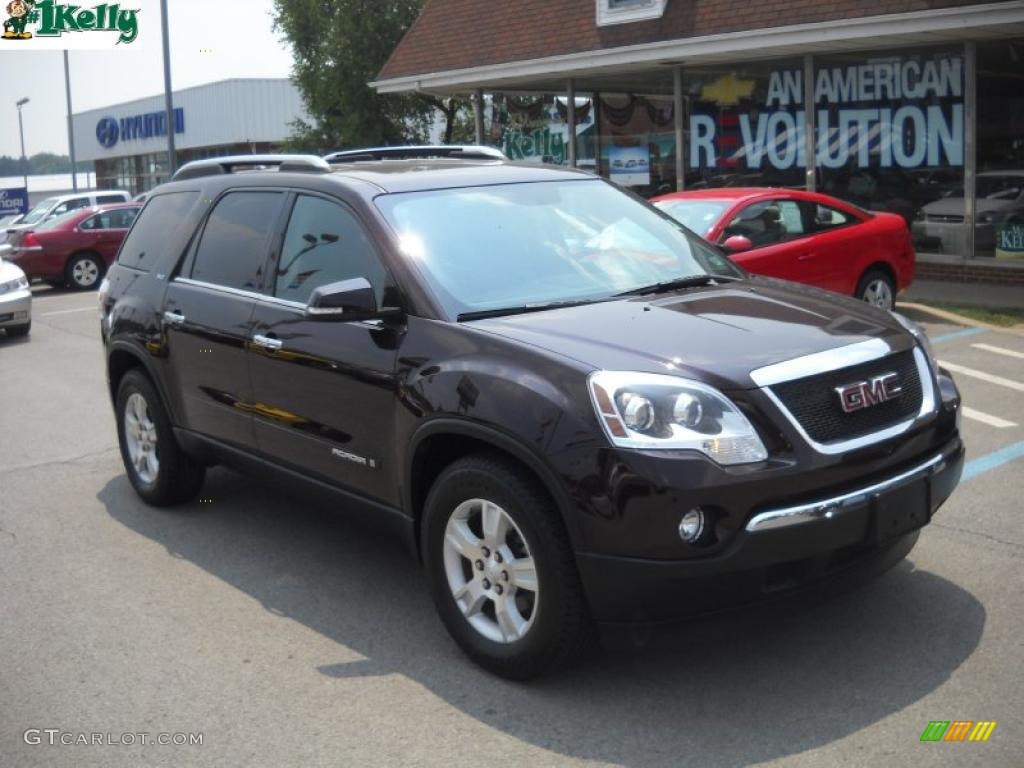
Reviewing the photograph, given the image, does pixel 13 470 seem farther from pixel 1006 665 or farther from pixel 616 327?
pixel 1006 665

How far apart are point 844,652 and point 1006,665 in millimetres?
541

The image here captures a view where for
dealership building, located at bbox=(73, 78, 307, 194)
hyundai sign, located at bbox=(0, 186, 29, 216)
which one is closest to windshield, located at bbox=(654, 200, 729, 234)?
hyundai sign, located at bbox=(0, 186, 29, 216)

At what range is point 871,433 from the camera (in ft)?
12.9

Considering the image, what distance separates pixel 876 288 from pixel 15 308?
34.3 feet

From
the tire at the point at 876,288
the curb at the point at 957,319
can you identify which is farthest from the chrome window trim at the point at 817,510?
the curb at the point at 957,319

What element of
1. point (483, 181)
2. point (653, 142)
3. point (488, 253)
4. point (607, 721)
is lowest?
point (607, 721)

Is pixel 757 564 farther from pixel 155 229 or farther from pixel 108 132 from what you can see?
pixel 108 132

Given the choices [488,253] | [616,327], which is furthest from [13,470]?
[616,327]

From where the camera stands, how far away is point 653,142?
18.3 m

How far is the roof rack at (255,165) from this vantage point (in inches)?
213

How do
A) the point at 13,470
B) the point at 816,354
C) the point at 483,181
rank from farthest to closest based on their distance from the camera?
the point at 13,470, the point at 483,181, the point at 816,354

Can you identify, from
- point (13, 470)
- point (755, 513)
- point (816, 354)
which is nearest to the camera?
point (755, 513)

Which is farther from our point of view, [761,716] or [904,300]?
[904,300]

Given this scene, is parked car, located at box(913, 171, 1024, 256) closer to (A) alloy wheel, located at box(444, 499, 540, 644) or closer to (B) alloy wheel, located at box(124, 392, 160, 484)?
(B) alloy wheel, located at box(124, 392, 160, 484)
